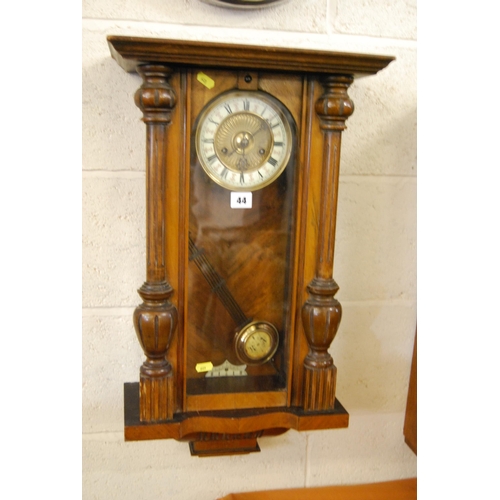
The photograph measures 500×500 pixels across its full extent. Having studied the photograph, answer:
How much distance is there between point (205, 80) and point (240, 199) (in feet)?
0.66

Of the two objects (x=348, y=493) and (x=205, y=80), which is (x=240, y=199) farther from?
(x=348, y=493)

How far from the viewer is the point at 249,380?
92 cm

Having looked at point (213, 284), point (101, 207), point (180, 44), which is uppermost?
point (180, 44)

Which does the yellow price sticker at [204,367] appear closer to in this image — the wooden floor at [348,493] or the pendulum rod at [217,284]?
the pendulum rod at [217,284]

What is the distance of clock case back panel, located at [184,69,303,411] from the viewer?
0.87 meters

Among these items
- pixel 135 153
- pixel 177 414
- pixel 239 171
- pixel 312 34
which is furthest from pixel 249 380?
pixel 312 34

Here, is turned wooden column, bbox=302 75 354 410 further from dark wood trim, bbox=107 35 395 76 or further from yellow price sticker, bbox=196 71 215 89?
yellow price sticker, bbox=196 71 215 89

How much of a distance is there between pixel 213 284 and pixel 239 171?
202 mm

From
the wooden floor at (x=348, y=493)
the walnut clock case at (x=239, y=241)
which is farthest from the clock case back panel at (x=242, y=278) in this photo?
the wooden floor at (x=348, y=493)

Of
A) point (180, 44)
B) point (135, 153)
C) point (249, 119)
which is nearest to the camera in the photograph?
point (180, 44)

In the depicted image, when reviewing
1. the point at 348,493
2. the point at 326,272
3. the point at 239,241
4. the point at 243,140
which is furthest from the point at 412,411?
the point at 243,140

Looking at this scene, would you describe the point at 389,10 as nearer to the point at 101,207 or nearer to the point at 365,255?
the point at 365,255

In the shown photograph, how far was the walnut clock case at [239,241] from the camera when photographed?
81 cm

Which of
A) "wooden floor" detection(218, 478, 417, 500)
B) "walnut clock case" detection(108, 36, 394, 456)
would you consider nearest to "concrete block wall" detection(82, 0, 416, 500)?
"wooden floor" detection(218, 478, 417, 500)
